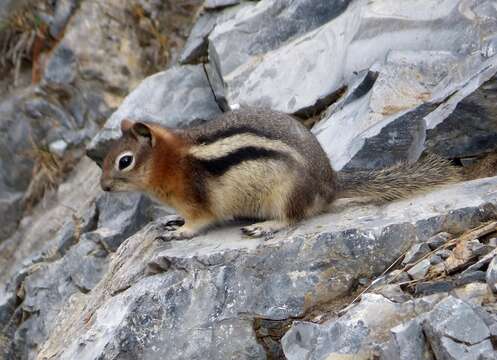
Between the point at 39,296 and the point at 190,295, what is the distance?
490cm

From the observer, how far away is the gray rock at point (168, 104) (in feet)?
34.3

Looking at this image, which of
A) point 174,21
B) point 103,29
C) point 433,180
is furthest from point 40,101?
point 433,180

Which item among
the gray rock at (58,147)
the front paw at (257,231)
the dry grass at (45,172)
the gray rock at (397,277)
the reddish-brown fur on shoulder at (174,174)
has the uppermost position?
the reddish-brown fur on shoulder at (174,174)

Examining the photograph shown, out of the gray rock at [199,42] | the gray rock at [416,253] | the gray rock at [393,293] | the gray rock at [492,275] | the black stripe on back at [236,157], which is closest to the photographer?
the gray rock at [492,275]

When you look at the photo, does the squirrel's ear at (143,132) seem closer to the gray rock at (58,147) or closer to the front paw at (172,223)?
the front paw at (172,223)

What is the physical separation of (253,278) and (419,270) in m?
1.16

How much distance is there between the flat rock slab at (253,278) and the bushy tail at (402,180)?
133 millimetres

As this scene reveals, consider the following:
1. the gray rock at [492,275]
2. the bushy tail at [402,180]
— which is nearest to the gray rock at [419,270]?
the gray rock at [492,275]

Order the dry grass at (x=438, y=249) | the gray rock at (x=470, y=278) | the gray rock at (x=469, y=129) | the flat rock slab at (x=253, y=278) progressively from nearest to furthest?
the gray rock at (x=470, y=278)
the dry grass at (x=438, y=249)
the flat rock slab at (x=253, y=278)
the gray rock at (x=469, y=129)

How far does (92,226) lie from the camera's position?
34.5 ft

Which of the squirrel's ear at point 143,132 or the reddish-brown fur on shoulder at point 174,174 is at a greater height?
the squirrel's ear at point 143,132

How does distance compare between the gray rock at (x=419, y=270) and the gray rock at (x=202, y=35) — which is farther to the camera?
the gray rock at (x=202, y=35)

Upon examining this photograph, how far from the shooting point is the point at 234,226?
6.65 metres

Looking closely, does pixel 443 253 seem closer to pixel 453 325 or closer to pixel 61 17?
pixel 453 325
